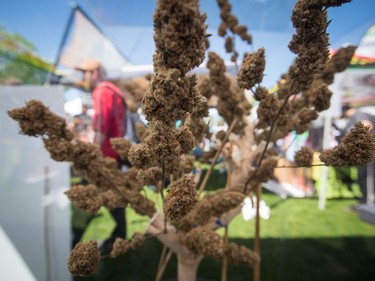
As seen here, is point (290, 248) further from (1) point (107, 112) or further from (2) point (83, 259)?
(2) point (83, 259)

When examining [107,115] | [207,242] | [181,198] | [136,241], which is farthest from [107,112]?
[181,198]

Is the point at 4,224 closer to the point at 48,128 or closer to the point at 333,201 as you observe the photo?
the point at 48,128

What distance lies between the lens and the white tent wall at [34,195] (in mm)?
1031

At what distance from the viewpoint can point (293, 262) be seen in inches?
73.7

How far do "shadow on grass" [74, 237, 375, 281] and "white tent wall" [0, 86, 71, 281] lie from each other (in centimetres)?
32

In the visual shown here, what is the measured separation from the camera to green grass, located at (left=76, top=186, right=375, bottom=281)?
1.52m

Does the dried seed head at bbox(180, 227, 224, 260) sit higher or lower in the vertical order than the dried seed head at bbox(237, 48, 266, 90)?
lower

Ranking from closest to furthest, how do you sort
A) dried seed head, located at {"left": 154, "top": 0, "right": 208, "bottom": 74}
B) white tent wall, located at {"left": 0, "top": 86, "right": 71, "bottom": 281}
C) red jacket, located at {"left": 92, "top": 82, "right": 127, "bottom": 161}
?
1. dried seed head, located at {"left": 154, "top": 0, "right": 208, "bottom": 74}
2. white tent wall, located at {"left": 0, "top": 86, "right": 71, "bottom": 281}
3. red jacket, located at {"left": 92, "top": 82, "right": 127, "bottom": 161}

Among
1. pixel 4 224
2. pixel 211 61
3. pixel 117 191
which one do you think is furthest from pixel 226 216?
pixel 4 224

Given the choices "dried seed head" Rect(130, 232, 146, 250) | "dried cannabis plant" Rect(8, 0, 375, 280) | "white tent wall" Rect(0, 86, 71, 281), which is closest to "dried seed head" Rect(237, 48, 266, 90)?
"dried cannabis plant" Rect(8, 0, 375, 280)

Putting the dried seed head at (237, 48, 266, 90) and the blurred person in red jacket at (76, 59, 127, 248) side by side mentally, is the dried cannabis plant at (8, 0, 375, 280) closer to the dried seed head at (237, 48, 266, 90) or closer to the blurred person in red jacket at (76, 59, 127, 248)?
the dried seed head at (237, 48, 266, 90)

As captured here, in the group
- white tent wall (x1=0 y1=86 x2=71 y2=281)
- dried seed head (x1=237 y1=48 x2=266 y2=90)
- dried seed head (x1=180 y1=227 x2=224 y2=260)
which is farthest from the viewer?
white tent wall (x1=0 y1=86 x2=71 y2=281)

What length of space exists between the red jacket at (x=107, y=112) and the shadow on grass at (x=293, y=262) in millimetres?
688

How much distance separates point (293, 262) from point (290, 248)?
258 millimetres
